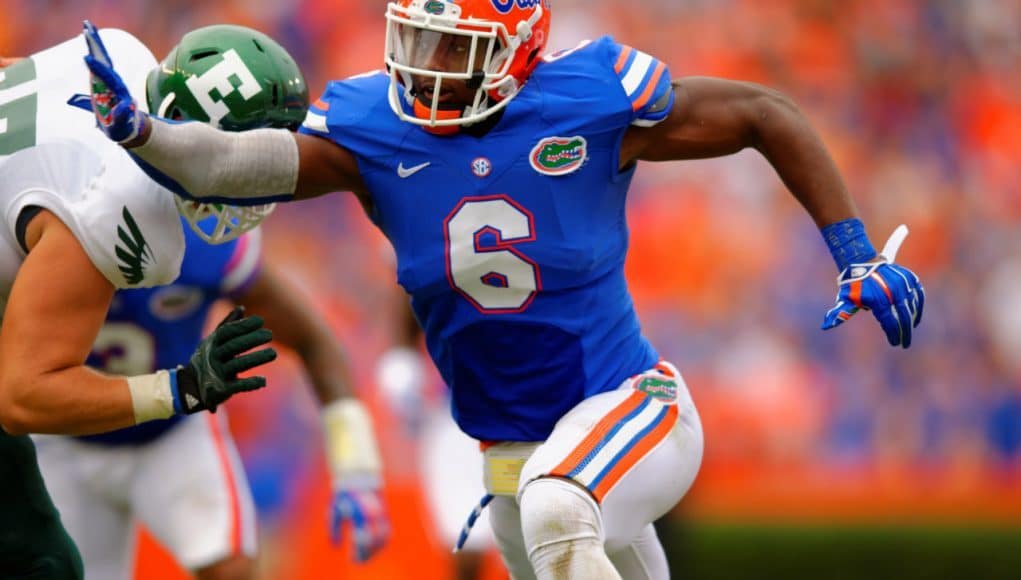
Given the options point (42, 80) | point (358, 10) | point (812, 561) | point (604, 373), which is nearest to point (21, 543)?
point (42, 80)

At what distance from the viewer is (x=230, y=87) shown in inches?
134

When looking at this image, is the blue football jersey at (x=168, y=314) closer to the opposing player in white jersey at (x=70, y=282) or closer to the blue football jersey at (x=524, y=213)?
the opposing player in white jersey at (x=70, y=282)

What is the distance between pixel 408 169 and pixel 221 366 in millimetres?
569

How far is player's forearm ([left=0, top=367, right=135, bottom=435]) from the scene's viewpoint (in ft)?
10.6

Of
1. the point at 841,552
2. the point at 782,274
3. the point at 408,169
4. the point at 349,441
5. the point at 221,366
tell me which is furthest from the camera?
the point at 782,274

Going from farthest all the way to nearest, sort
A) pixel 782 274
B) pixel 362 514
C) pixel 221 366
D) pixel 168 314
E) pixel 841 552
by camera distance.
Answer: pixel 782 274
pixel 841 552
pixel 362 514
pixel 168 314
pixel 221 366

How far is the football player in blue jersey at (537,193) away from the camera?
3299 millimetres

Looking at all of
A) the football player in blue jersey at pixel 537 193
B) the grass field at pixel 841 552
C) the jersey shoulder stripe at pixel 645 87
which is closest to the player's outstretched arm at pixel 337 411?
the football player in blue jersey at pixel 537 193

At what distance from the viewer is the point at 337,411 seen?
4.59 m

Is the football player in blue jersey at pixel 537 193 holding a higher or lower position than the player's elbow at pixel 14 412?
higher

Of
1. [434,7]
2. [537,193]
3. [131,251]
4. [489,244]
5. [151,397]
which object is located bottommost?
[151,397]

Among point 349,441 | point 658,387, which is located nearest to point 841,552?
point 349,441

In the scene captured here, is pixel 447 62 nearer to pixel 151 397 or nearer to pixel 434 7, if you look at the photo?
pixel 434 7

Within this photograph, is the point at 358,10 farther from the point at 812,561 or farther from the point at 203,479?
the point at 203,479
